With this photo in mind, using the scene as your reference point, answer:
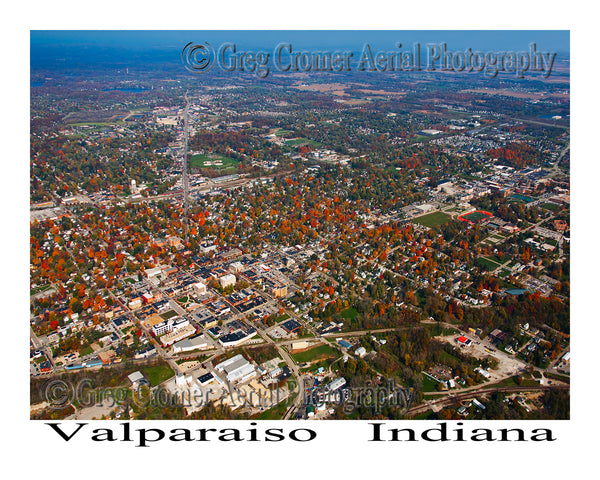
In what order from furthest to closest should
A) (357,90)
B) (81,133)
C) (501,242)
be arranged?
(357,90) → (81,133) → (501,242)

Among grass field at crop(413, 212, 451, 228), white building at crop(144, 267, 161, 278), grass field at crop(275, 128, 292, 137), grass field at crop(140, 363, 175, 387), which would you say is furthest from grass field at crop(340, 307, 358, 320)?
grass field at crop(275, 128, 292, 137)

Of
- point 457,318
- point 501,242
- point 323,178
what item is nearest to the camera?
point 457,318

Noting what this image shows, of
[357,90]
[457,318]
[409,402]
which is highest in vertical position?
[357,90]

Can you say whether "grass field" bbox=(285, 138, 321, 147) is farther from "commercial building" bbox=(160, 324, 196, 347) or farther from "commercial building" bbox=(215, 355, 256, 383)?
"commercial building" bbox=(215, 355, 256, 383)

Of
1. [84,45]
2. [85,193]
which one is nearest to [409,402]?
[85,193]

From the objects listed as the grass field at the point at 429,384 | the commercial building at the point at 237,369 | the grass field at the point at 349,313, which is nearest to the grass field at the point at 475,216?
the grass field at the point at 349,313

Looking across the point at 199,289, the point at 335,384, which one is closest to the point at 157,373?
the point at 199,289
